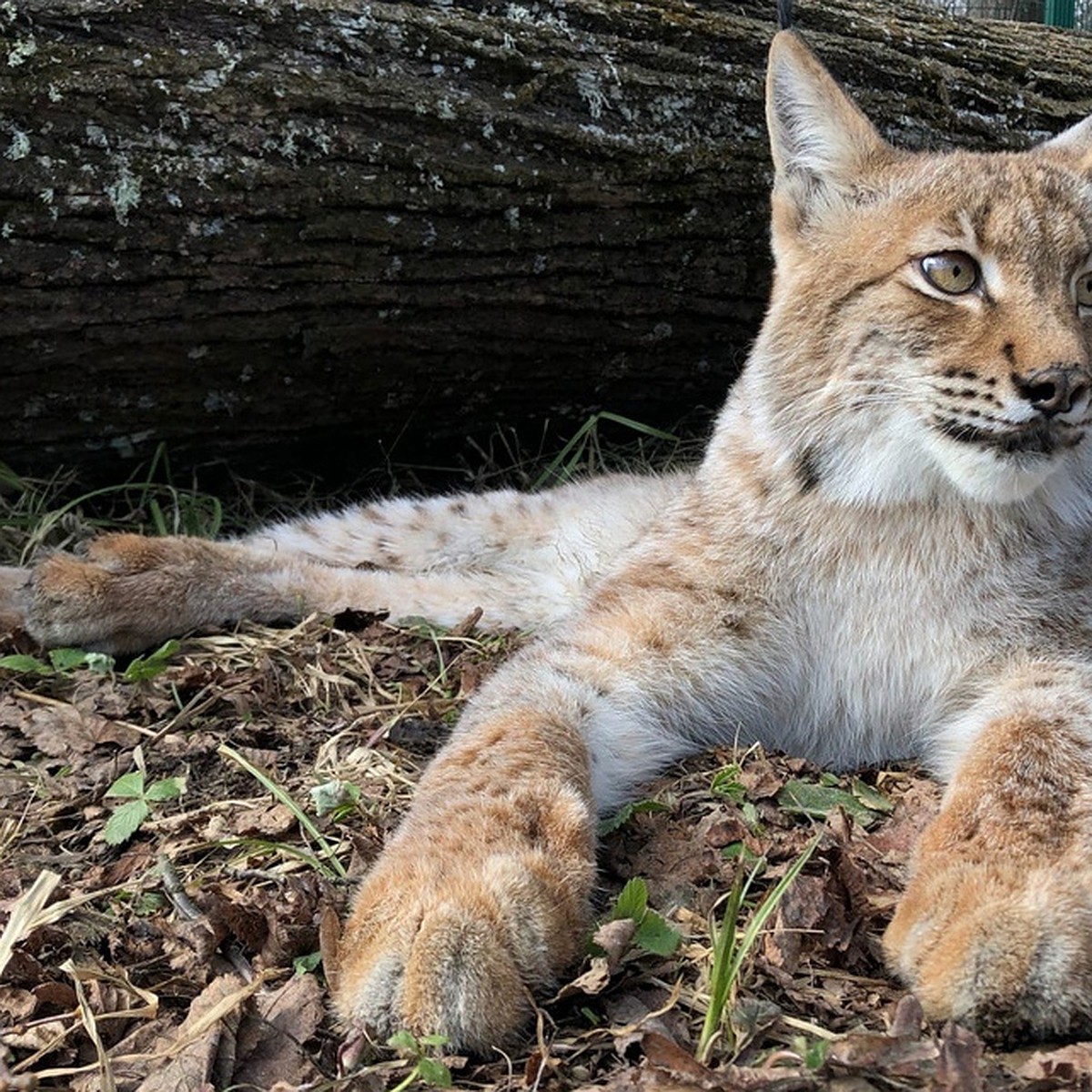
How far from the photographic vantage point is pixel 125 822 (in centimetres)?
275

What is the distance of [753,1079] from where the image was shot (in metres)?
1.82

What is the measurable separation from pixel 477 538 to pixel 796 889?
249cm

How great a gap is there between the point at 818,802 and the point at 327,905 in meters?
1.02

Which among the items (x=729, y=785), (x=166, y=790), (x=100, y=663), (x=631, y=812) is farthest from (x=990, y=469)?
(x=100, y=663)

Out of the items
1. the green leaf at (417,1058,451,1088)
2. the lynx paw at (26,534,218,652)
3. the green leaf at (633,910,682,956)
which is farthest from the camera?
the lynx paw at (26,534,218,652)

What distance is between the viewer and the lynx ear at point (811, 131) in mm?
3246

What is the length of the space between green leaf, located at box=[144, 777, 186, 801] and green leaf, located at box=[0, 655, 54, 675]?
0.77 meters

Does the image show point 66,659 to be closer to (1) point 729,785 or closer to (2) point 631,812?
(2) point 631,812

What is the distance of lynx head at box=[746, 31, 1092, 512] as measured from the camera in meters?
2.72

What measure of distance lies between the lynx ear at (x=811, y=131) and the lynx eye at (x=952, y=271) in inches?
16.5

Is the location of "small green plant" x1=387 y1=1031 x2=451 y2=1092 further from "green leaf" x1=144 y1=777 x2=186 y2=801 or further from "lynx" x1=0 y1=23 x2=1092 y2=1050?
"green leaf" x1=144 y1=777 x2=186 y2=801

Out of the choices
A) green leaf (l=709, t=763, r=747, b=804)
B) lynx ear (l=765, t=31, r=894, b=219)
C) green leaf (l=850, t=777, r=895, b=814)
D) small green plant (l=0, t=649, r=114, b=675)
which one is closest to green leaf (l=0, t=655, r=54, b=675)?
small green plant (l=0, t=649, r=114, b=675)

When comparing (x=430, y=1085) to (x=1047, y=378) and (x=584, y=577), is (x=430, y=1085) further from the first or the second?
(x=584, y=577)

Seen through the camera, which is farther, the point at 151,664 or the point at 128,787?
the point at 151,664
